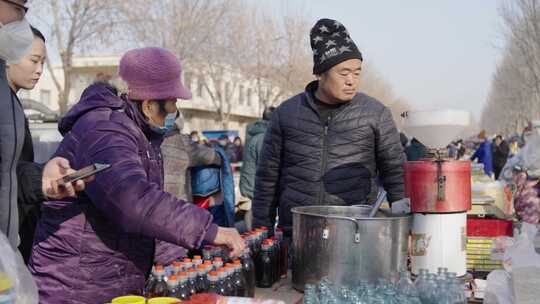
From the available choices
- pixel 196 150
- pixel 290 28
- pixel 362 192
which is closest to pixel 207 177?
pixel 196 150

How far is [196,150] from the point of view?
4.35m

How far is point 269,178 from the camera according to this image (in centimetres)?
323

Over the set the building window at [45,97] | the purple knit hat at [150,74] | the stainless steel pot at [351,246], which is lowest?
the stainless steel pot at [351,246]

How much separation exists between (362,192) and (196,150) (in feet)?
5.67

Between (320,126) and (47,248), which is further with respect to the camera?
(320,126)

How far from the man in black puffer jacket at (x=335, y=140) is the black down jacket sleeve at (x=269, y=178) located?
0.01 m

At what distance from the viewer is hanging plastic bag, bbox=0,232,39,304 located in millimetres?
1438

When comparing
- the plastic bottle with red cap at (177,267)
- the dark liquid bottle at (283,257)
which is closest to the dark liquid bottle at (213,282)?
the plastic bottle with red cap at (177,267)

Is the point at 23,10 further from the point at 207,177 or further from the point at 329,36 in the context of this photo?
the point at 207,177

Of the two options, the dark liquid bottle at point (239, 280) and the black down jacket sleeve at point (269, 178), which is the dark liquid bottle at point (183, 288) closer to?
the dark liquid bottle at point (239, 280)

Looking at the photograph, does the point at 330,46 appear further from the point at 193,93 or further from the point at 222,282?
the point at 193,93

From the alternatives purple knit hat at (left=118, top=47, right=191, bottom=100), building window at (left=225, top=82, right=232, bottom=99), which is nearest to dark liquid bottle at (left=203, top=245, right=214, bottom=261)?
purple knit hat at (left=118, top=47, right=191, bottom=100)

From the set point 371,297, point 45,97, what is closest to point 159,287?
point 371,297

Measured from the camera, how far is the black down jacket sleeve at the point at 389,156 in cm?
305
